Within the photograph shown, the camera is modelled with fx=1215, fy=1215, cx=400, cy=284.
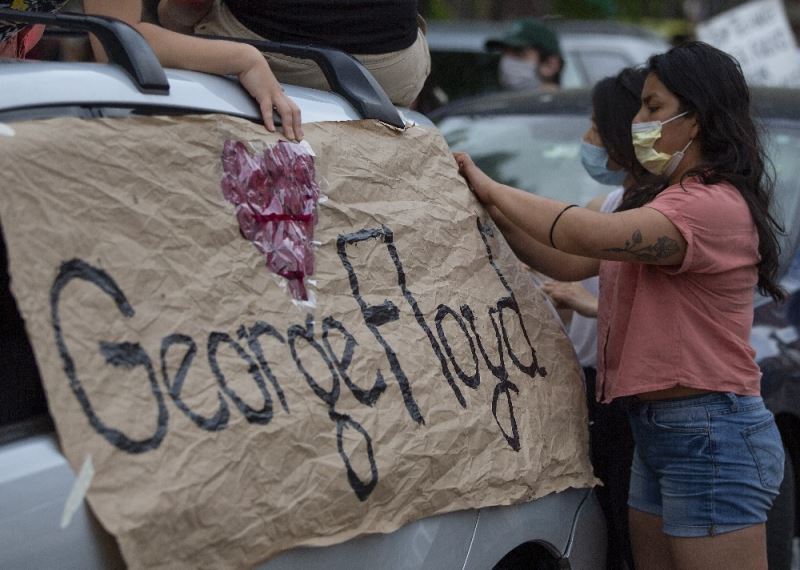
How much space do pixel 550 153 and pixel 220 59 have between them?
8.05 ft

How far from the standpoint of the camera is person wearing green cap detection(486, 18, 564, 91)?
27.1 feet

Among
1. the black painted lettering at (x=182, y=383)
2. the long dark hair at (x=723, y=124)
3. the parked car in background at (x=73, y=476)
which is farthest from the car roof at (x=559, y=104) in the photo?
the black painted lettering at (x=182, y=383)

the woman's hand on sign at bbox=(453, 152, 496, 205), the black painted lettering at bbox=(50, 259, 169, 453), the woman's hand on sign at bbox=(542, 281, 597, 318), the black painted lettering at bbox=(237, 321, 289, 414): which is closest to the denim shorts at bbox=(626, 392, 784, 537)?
the woman's hand on sign at bbox=(542, 281, 597, 318)

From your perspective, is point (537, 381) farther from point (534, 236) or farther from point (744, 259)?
point (744, 259)

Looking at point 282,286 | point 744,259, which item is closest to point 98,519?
point 282,286

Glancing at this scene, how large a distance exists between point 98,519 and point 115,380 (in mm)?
203

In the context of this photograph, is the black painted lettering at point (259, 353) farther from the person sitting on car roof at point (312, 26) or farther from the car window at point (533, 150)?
the car window at point (533, 150)

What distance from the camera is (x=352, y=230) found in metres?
2.30

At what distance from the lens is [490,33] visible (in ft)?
32.0

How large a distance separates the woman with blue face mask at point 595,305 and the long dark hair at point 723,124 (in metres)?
0.36

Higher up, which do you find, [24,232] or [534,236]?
[24,232]

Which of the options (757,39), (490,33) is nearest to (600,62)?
(490,33)

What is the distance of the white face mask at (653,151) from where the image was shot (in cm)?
285

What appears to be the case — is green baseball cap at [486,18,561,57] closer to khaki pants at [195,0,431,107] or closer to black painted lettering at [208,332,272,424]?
khaki pants at [195,0,431,107]
